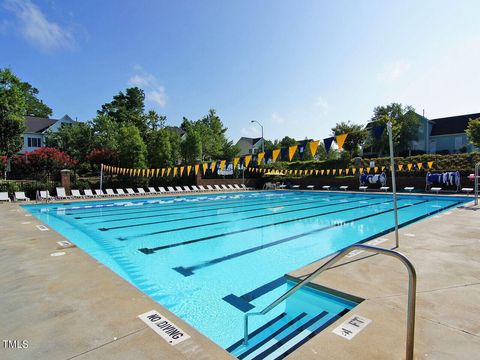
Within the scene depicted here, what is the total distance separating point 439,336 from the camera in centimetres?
223

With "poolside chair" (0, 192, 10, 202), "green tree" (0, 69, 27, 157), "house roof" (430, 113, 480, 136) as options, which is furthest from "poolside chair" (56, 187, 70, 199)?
"house roof" (430, 113, 480, 136)

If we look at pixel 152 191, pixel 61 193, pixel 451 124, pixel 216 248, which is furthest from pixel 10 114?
pixel 451 124

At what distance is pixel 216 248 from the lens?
22.7 feet

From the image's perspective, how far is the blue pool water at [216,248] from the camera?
3926 millimetres

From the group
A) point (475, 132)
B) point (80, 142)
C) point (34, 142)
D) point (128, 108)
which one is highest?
point (128, 108)

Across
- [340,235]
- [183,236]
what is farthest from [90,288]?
[340,235]

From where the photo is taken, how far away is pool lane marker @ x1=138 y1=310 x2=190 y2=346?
235 cm

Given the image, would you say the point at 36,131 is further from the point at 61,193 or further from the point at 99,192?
the point at 99,192

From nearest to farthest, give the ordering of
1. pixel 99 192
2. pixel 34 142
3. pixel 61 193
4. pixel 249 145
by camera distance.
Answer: pixel 61 193 → pixel 99 192 → pixel 34 142 → pixel 249 145

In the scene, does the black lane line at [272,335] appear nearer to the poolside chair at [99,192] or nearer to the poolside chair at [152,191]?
the poolside chair at [99,192]

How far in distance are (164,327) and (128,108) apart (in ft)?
147

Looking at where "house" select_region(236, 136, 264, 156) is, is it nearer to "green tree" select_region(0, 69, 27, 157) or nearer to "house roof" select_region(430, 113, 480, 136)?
"house roof" select_region(430, 113, 480, 136)

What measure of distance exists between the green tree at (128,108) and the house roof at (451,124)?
37.3 meters

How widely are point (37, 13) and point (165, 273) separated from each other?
14899mm
